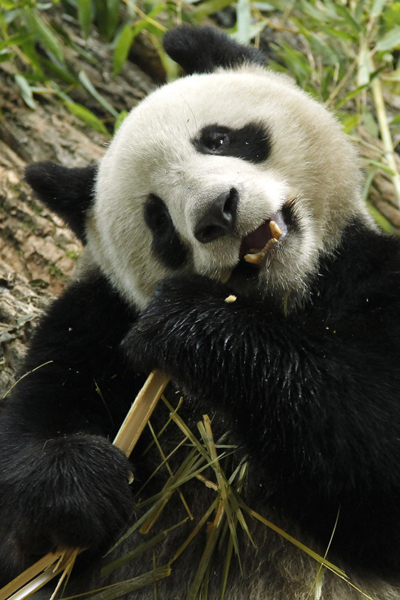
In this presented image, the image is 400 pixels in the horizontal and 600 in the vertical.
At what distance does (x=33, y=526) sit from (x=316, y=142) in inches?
92.3

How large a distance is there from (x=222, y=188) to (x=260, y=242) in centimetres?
33

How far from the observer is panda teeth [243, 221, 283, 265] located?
3207mm

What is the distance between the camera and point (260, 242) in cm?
326

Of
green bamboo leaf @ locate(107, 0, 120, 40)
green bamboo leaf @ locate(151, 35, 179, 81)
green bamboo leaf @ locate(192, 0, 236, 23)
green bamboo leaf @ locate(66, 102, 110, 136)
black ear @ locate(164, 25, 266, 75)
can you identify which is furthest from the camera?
green bamboo leaf @ locate(192, 0, 236, 23)

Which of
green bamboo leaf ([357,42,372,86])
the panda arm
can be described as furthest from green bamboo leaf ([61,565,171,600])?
green bamboo leaf ([357,42,372,86])

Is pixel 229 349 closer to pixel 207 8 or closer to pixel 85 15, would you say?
pixel 85 15

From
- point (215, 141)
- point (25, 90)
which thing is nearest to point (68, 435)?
point (215, 141)

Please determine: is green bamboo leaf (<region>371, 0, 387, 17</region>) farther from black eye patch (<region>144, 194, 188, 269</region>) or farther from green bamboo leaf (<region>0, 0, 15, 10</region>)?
black eye patch (<region>144, 194, 188, 269</region>)

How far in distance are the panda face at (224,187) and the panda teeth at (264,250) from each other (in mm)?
10

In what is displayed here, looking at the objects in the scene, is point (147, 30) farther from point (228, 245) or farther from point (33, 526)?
point (33, 526)

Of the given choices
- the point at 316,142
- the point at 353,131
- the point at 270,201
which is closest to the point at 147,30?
the point at 353,131

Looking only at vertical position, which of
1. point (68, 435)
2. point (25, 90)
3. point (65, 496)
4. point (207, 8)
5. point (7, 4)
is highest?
point (7, 4)

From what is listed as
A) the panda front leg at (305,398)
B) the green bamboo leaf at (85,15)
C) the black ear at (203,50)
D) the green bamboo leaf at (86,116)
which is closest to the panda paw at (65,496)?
the panda front leg at (305,398)

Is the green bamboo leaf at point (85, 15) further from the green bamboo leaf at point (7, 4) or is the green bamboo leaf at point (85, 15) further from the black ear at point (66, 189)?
the black ear at point (66, 189)
